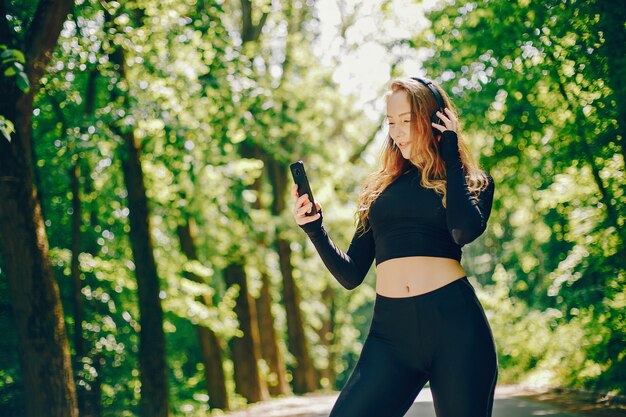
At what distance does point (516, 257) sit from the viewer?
32.7m

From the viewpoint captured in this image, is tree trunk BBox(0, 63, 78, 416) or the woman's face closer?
the woman's face

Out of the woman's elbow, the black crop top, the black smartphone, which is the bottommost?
the woman's elbow

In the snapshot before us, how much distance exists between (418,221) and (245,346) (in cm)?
1704

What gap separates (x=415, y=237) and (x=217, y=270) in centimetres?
1889

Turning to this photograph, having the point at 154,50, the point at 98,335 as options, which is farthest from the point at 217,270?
the point at 154,50

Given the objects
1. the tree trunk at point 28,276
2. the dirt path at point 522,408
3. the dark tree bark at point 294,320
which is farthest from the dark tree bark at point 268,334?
→ the tree trunk at point 28,276

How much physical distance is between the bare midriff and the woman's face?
19.4 inches

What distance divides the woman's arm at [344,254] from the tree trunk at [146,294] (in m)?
9.49

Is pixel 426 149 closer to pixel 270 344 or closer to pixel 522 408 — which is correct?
pixel 522 408

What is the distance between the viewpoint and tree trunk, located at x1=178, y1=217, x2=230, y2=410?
18656 millimetres

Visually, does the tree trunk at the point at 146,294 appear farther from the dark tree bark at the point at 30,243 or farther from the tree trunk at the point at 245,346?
the tree trunk at the point at 245,346

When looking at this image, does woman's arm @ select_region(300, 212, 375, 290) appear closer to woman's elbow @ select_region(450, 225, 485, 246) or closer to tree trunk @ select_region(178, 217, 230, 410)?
woman's elbow @ select_region(450, 225, 485, 246)

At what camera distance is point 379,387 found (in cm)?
313

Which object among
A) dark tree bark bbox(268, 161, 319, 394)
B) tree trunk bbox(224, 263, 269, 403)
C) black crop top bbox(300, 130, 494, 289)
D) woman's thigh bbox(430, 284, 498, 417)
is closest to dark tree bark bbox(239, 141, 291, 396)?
dark tree bark bbox(268, 161, 319, 394)
